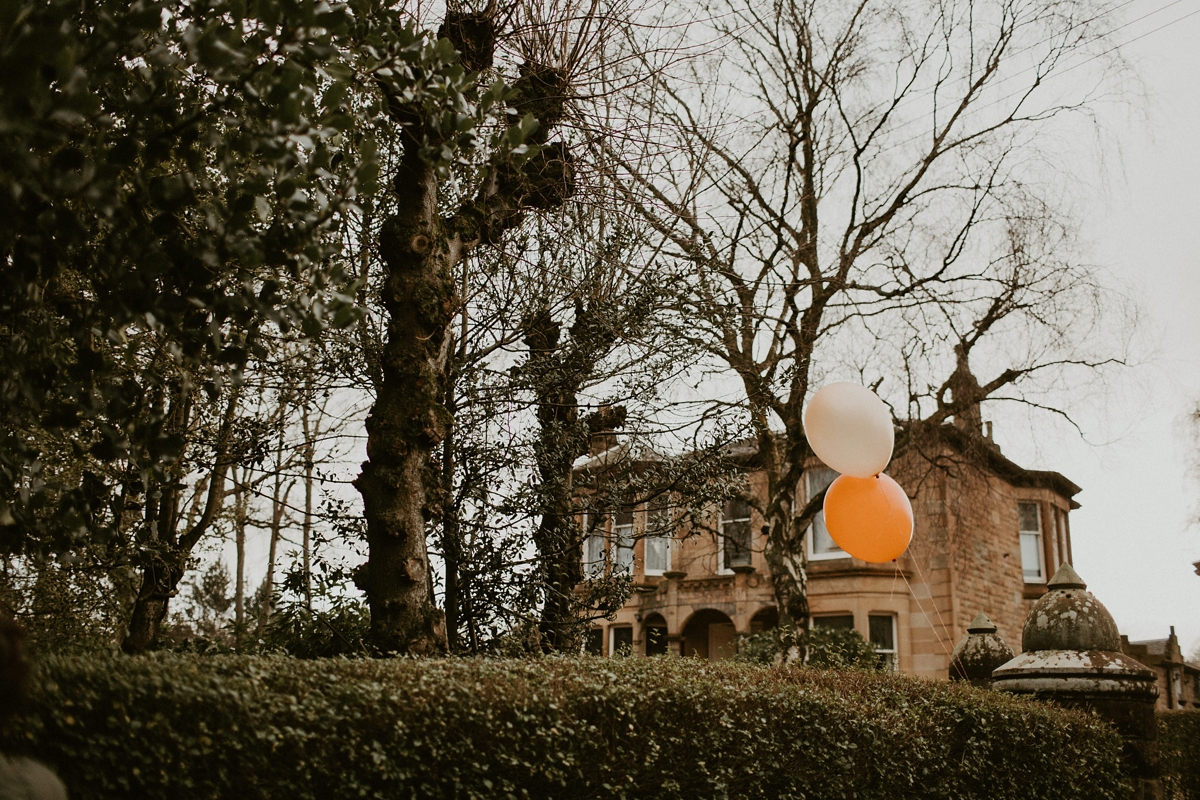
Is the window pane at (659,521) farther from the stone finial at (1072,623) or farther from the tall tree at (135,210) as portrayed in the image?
the tall tree at (135,210)

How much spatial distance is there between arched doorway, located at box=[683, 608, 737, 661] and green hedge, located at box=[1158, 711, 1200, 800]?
13.8 metres

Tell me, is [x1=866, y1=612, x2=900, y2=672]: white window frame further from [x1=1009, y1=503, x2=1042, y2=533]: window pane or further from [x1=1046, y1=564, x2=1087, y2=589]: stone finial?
[x1=1046, y1=564, x2=1087, y2=589]: stone finial

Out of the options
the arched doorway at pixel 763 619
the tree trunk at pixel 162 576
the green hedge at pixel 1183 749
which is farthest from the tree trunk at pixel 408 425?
the arched doorway at pixel 763 619

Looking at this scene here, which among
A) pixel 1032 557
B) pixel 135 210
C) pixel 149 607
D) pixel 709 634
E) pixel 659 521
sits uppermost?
pixel 135 210

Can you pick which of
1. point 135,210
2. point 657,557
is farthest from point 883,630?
point 135,210

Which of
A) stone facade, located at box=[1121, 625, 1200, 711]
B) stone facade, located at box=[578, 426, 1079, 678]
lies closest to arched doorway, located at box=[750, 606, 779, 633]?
stone facade, located at box=[578, 426, 1079, 678]

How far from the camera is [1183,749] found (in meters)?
12.9

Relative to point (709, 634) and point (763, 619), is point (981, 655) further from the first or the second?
point (709, 634)

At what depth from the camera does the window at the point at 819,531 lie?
23.8 metres

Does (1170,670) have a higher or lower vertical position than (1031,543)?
lower

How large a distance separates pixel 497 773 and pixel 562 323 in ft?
17.4

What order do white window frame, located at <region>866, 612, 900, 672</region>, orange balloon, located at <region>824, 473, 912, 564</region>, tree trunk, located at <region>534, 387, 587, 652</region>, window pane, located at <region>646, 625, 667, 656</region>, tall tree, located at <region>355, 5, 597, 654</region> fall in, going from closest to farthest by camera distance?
tall tree, located at <region>355, 5, 597, 654</region> → tree trunk, located at <region>534, 387, 587, 652</region> → orange balloon, located at <region>824, 473, 912, 564</region> → window pane, located at <region>646, 625, 667, 656</region> → white window frame, located at <region>866, 612, 900, 672</region>

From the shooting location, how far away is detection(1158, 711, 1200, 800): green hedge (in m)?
12.4

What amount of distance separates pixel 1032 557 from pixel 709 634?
9.36 m
